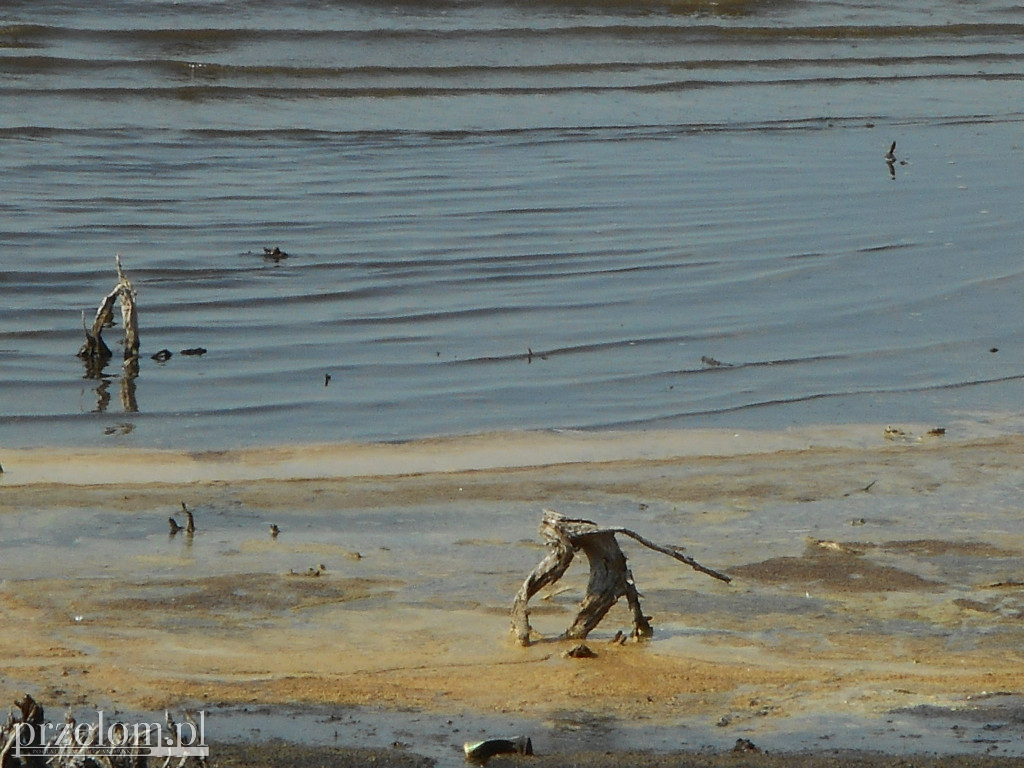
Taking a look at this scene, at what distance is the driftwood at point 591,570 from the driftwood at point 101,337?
426 cm

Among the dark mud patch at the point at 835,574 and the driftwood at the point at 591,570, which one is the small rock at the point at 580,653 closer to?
the driftwood at the point at 591,570

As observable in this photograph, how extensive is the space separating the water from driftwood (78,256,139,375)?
10 centimetres

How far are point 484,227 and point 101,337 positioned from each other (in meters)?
4.07

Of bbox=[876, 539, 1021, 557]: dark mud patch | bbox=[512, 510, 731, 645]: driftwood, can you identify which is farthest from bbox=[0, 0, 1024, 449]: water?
bbox=[512, 510, 731, 645]: driftwood

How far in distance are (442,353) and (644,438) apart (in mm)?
1923

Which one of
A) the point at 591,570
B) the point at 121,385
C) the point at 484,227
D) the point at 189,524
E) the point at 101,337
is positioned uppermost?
the point at 484,227

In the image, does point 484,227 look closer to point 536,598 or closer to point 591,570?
point 536,598

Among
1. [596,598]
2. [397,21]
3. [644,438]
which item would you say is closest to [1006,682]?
[596,598]

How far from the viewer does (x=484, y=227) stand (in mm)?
12508

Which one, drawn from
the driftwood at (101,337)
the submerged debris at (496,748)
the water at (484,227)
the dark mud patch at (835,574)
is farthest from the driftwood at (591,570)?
the driftwood at (101,337)

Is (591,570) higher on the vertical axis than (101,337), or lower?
lower

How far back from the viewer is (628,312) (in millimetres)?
10305

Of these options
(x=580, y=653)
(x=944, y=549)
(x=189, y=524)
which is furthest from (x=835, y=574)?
(x=189, y=524)

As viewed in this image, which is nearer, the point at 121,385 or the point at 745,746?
the point at 745,746
